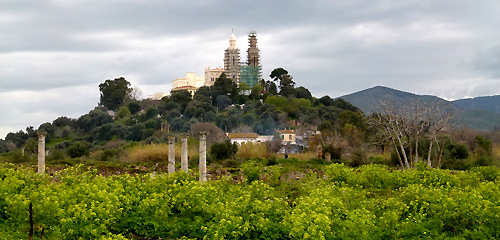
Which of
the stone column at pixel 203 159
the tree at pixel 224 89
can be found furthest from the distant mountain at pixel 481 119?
the stone column at pixel 203 159

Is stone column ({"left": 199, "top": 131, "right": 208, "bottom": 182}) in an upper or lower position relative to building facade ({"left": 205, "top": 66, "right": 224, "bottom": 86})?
lower

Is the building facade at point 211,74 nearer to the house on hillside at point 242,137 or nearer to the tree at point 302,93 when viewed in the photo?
the tree at point 302,93

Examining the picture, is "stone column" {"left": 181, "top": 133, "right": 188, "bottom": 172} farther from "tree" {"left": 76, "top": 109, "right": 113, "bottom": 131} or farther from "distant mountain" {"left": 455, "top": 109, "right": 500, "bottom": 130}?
"distant mountain" {"left": 455, "top": 109, "right": 500, "bottom": 130}

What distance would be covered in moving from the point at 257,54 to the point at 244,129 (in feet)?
122

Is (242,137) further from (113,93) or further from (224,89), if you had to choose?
(113,93)

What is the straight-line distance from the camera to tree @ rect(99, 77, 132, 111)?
83.6 metres

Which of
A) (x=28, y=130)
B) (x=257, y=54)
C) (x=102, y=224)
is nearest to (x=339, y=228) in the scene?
(x=102, y=224)

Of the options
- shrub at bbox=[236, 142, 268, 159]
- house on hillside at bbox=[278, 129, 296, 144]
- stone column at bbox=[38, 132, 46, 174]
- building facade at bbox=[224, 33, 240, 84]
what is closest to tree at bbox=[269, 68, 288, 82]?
building facade at bbox=[224, 33, 240, 84]

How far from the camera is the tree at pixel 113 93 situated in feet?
274

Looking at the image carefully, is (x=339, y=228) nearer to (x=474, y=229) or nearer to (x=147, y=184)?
(x=474, y=229)

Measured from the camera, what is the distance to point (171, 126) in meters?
62.4

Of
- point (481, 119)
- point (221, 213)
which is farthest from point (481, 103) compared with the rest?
point (221, 213)

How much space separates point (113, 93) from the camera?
3270 inches

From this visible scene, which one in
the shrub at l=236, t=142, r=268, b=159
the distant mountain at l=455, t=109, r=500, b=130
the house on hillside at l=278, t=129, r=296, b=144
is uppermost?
the distant mountain at l=455, t=109, r=500, b=130
